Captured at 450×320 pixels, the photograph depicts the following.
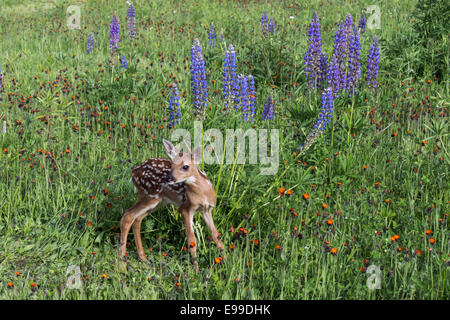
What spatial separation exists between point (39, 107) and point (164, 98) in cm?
157

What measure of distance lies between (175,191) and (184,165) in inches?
9.6

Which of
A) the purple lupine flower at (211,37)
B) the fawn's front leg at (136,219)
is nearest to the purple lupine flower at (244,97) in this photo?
the fawn's front leg at (136,219)

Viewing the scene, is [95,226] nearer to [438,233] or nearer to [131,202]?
[131,202]

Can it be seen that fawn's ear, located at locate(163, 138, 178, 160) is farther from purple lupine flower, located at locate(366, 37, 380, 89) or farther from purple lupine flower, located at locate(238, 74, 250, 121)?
purple lupine flower, located at locate(366, 37, 380, 89)

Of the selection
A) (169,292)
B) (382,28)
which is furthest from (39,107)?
(382,28)

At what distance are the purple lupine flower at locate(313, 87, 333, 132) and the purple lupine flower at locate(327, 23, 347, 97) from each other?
2.89 feet

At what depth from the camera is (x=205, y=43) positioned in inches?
388

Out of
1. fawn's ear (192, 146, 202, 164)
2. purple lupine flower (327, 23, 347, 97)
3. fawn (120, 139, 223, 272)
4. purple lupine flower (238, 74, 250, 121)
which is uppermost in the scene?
purple lupine flower (327, 23, 347, 97)

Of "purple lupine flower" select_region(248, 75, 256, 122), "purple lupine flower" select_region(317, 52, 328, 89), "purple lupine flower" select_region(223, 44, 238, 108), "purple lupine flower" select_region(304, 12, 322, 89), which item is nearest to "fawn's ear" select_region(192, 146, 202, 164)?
"purple lupine flower" select_region(248, 75, 256, 122)

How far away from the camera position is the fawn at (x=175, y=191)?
3766mm

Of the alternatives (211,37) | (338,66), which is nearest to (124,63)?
(211,37)

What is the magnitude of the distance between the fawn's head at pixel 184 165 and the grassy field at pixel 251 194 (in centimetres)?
54

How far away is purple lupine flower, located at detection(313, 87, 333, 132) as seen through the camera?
4.99m

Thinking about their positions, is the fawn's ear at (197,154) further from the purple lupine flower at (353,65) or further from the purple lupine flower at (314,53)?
the purple lupine flower at (353,65)
